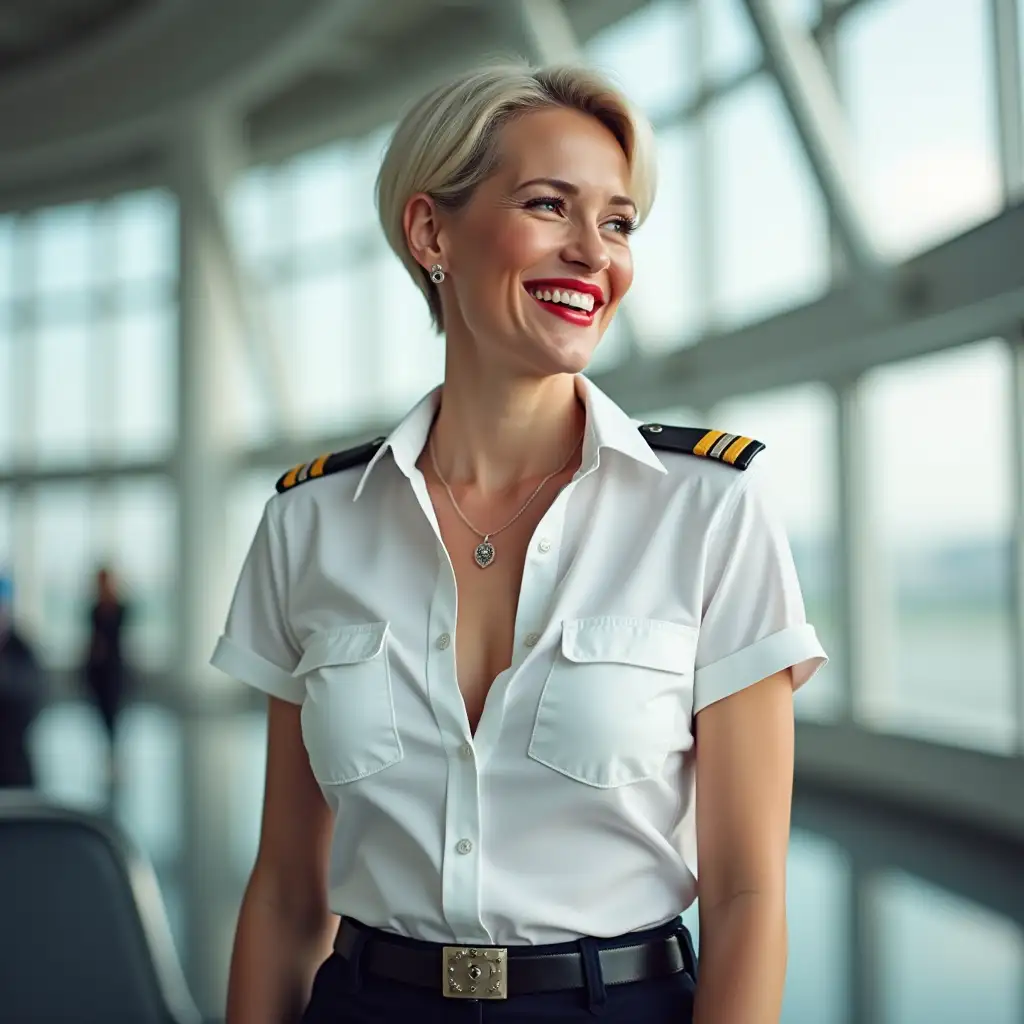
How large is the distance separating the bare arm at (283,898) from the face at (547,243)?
1.72ft

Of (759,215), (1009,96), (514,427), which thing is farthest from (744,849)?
(759,215)

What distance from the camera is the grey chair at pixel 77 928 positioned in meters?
1.69

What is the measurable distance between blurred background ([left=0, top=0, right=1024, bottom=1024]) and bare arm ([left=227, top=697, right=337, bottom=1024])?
56 cm

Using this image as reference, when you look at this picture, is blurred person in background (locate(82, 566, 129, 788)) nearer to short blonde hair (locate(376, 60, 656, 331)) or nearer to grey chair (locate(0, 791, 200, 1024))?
grey chair (locate(0, 791, 200, 1024))

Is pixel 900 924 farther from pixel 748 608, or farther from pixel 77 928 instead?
pixel 748 608

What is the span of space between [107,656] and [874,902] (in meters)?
6.22

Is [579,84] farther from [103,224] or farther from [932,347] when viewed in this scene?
[103,224]

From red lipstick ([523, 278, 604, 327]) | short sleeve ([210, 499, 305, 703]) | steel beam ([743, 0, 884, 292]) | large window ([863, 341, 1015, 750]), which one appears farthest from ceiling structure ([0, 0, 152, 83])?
red lipstick ([523, 278, 604, 327])

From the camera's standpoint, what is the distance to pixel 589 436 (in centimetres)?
147

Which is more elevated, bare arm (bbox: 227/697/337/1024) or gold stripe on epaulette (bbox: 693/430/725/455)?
gold stripe on epaulette (bbox: 693/430/725/455)

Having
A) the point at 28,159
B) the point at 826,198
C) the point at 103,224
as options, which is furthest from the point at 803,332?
the point at 103,224

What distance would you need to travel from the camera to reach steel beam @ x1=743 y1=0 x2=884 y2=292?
7.28 meters

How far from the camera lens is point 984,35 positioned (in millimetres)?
6695

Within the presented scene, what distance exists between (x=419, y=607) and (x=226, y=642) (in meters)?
0.28
